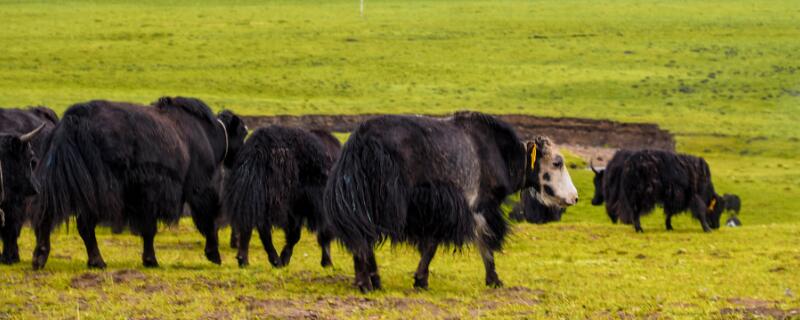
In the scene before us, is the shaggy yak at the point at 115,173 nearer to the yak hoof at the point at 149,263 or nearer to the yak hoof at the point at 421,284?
the yak hoof at the point at 149,263

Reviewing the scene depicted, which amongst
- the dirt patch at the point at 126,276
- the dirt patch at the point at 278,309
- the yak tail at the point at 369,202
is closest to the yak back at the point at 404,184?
the yak tail at the point at 369,202

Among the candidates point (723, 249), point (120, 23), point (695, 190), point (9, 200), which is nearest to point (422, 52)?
point (120, 23)

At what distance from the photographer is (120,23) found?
7525cm

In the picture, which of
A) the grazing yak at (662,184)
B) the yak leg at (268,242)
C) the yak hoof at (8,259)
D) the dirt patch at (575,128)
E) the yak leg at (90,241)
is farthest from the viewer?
the dirt patch at (575,128)

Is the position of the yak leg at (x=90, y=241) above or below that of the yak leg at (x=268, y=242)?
above

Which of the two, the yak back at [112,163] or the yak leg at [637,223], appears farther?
the yak leg at [637,223]

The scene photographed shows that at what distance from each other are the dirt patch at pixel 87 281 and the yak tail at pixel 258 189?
197 centimetres

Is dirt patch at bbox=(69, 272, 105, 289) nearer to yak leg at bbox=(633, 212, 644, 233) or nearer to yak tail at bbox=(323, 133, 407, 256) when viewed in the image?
yak tail at bbox=(323, 133, 407, 256)

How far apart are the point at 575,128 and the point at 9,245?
38.7 meters

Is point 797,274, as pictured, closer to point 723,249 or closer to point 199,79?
point 723,249

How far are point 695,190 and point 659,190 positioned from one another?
0.63 metres

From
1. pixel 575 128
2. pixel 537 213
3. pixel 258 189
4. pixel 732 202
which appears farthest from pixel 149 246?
pixel 575 128

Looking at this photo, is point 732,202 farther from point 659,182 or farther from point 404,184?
point 404,184

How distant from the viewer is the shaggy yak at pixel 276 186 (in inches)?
499
